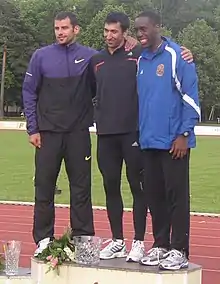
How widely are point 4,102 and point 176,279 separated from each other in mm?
56201

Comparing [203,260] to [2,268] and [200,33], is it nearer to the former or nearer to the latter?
[2,268]

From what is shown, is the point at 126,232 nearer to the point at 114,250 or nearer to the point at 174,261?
the point at 114,250

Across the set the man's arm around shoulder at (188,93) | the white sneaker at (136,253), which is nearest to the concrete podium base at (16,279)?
the white sneaker at (136,253)

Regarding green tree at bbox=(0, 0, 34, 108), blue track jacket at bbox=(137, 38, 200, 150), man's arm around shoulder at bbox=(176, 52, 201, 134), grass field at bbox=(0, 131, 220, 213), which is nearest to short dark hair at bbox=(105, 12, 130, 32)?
blue track jacket at bbox=(137, 38, 200, 150)

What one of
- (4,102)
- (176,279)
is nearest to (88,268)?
(176,279)

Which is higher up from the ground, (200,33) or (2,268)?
(200,33)

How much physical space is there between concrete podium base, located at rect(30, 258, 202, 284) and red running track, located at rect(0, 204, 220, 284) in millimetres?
1094

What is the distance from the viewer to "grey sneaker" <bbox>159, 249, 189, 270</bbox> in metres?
4.74

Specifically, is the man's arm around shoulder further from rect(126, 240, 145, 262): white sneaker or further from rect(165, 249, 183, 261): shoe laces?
rect(126, 240, 145, 262): white sneaker

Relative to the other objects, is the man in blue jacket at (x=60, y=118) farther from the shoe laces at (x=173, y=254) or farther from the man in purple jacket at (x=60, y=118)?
the shoe laces at (x=173, y=254)

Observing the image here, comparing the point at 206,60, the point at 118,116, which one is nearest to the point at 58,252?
the point at 118,116

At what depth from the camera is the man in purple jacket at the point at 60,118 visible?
549 centimetres

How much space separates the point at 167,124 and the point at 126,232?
3930 millimetres

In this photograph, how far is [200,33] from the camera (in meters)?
62.2
